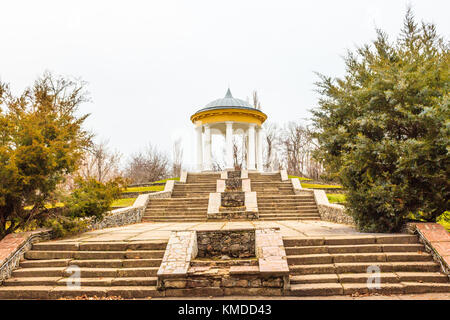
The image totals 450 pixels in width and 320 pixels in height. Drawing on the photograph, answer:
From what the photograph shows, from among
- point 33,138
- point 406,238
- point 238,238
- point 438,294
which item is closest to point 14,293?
point 33,138

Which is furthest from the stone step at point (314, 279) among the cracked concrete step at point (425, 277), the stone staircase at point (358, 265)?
the cracked concrete step at point (425, 277)

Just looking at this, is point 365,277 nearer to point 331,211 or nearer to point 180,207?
point 331,211

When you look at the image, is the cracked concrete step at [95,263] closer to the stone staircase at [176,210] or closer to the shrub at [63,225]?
the shrub at [63,225]

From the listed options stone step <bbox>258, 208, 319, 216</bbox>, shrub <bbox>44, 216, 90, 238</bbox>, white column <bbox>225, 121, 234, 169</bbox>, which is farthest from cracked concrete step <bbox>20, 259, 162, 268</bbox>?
white column <bbox>225, 121, 234, 169</bbox>

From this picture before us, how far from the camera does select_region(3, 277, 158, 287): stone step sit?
580cm

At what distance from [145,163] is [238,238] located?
40476 mm

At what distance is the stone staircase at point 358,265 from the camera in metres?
5.32

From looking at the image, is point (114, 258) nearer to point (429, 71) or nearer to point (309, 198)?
point (429, 71)

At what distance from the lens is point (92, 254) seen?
21.9 feet

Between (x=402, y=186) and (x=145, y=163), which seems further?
(x=145, y=163)

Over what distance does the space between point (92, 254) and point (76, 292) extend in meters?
1.14

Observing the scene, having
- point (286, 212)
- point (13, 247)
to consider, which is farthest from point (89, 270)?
point (286, 212)

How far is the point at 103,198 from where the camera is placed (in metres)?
8.99

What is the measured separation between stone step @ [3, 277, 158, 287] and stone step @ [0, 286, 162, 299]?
0.36 feet
